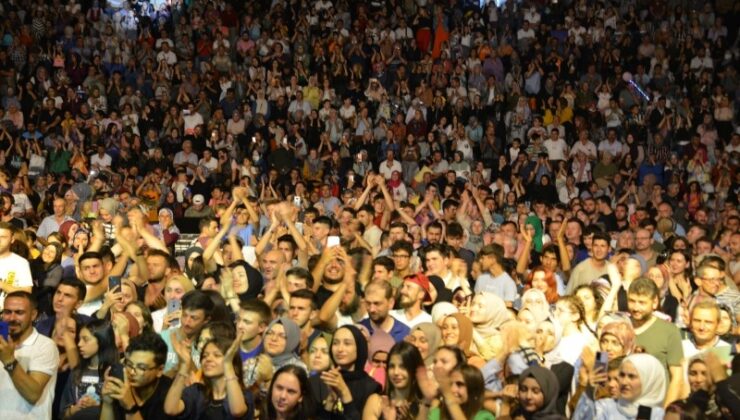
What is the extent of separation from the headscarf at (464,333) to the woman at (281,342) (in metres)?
1.12

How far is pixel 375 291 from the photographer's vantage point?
7.42m

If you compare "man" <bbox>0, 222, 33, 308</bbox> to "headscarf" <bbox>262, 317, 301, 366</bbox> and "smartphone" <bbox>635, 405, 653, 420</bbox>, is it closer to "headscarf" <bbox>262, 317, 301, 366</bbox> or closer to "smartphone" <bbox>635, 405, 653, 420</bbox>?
"headscarf" <bbox>262, 317, 301, 366</bbox>

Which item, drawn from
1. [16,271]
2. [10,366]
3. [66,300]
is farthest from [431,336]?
[16,271]

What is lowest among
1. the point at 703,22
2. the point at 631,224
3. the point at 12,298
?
the point at 631,224

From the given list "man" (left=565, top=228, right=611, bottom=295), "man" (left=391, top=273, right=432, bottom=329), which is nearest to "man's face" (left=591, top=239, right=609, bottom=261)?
"man" (left=565, top=228, right=611, bottom=295)

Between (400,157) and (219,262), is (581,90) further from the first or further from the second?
(219,262)

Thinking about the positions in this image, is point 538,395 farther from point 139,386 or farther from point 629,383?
point 139,386

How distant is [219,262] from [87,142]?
9.35 meters

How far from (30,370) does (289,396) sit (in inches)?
54.7

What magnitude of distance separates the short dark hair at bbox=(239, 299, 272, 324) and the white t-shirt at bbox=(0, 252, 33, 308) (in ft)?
7.94

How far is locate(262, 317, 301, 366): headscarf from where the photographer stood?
21.9 ft

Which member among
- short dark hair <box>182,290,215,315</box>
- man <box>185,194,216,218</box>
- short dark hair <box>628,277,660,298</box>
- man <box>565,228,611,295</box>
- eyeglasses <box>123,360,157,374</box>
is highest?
short dark hair <box>182,290,215,315</box>

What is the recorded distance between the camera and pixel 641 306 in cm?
757

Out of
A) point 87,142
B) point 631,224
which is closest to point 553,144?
point 631,224
